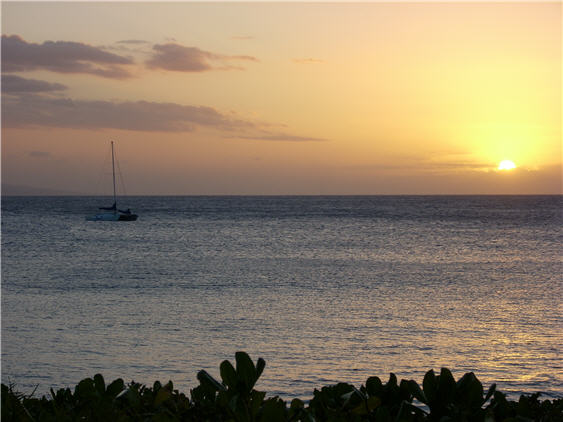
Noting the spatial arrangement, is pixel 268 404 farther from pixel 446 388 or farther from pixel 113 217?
pixel 113 217

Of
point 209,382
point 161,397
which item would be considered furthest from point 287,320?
point 209,382

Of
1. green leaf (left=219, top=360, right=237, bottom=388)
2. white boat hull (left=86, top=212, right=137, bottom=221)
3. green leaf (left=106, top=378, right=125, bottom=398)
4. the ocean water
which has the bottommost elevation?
the ocean water

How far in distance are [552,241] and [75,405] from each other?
47932mm

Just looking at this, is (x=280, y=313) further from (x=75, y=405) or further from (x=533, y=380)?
(x=75, y=405)

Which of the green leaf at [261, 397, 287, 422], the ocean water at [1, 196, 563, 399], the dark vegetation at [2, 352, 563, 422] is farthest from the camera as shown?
the ocean water at [1, 196, 563, 399]

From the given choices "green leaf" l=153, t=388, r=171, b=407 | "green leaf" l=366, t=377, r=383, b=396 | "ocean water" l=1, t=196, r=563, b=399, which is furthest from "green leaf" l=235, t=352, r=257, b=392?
"ocean water" l=1, t=196, r=563, b=399

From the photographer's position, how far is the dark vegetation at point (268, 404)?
2.75 m

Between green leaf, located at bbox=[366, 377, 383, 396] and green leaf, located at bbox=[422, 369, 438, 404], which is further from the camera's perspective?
green leaf, located at bbox=[366, 377, 383, 396]

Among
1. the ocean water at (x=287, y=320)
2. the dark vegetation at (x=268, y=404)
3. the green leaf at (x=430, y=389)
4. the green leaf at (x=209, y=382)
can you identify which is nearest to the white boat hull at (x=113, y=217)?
the ocean water at (x=287, y=320)

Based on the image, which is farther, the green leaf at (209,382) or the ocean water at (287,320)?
the ocean water at (287,320)

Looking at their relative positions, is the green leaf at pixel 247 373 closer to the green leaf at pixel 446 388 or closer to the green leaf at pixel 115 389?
the green leaf at pixel 115 389

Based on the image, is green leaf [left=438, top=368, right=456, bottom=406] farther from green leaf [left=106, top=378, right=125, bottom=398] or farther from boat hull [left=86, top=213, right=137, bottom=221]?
boat hull [left=86, top=213, right=137, bottom=221]

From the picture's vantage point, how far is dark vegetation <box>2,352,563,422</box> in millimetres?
2753

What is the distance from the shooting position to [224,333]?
13969 mm
